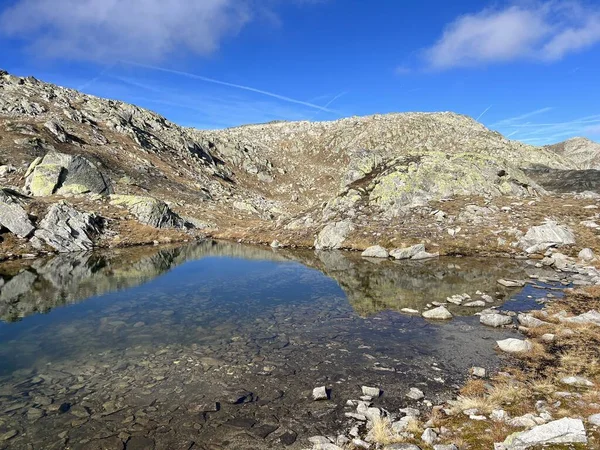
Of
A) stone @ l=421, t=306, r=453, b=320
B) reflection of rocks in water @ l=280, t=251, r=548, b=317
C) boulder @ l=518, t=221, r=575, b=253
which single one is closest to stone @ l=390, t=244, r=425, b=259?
reflection of rocks in water @ l=280, t=251, r=548, b=317

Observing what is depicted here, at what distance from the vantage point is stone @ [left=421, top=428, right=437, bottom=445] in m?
9.83

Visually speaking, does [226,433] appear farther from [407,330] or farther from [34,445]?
[407,330]

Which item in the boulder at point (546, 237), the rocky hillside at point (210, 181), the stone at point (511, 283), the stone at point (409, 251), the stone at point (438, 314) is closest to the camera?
the stone at point (438, 314)

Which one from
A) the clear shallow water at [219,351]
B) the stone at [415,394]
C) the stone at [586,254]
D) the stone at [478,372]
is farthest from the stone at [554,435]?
the stone at [586,254]

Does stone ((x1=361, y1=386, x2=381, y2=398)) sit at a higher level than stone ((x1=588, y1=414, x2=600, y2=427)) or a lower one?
lower

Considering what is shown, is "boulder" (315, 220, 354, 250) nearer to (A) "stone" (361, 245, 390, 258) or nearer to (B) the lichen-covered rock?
(A) "stone" (361, 245, 390, 258)

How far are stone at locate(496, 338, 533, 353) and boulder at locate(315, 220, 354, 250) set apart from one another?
31.7 metres

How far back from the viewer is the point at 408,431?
1048 cm

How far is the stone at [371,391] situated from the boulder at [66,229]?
47.6m

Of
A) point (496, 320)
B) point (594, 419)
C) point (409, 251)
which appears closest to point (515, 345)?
point (496, 320)

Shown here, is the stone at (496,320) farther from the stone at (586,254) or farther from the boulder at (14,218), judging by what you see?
the boulder at (14,218)

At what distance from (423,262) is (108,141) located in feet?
296

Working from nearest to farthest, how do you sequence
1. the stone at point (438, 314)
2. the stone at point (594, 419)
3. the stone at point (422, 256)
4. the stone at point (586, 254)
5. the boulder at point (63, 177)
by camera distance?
the stone at point (594, 419), the stone at point (438, 314), the stone at point (586, 254), the stone at point (422, 256), the boulder at point (63, 177)

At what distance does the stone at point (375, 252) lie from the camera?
42031 mm
